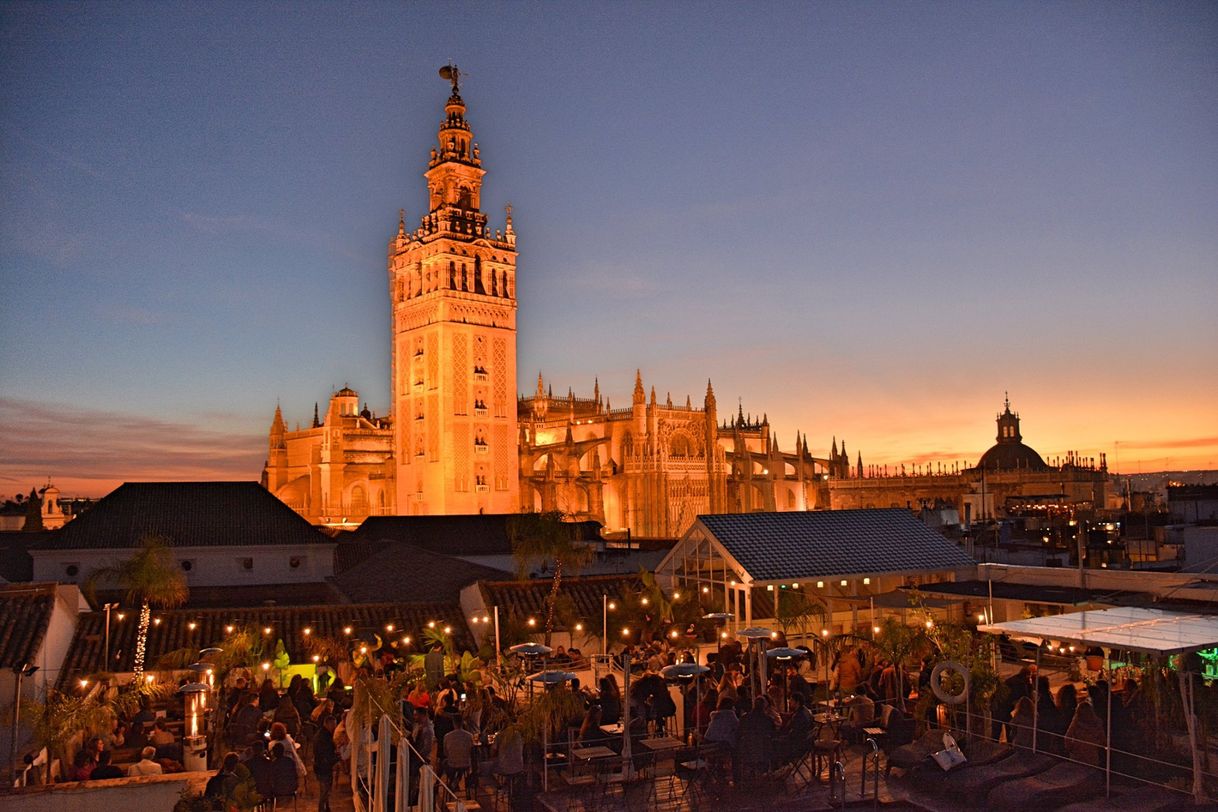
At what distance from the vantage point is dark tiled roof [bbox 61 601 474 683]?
19484 mm

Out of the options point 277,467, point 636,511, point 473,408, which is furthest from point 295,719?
point 277,467

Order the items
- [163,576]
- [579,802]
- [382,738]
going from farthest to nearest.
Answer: [163,576] → [579,802] → [382,738]

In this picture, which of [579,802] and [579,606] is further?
[579,606]

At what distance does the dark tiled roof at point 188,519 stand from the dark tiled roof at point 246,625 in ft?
27.0

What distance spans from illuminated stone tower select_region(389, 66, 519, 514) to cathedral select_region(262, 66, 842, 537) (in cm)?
9

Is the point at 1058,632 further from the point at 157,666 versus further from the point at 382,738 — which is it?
the point at 157,666

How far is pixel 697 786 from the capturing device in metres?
12.5

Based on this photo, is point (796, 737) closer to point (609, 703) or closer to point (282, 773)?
point (609, 703)

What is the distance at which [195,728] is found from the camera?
584 inches

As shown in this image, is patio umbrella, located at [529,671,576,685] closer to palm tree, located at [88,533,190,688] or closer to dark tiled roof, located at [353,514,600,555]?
palm tree, located at [88,533,190,688]

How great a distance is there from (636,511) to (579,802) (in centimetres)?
5802

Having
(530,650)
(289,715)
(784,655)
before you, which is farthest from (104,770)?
(784,655)

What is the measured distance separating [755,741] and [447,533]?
30794 millimetres

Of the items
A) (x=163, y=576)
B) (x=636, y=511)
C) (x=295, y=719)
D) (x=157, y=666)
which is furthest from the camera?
(x=636, y=511)
